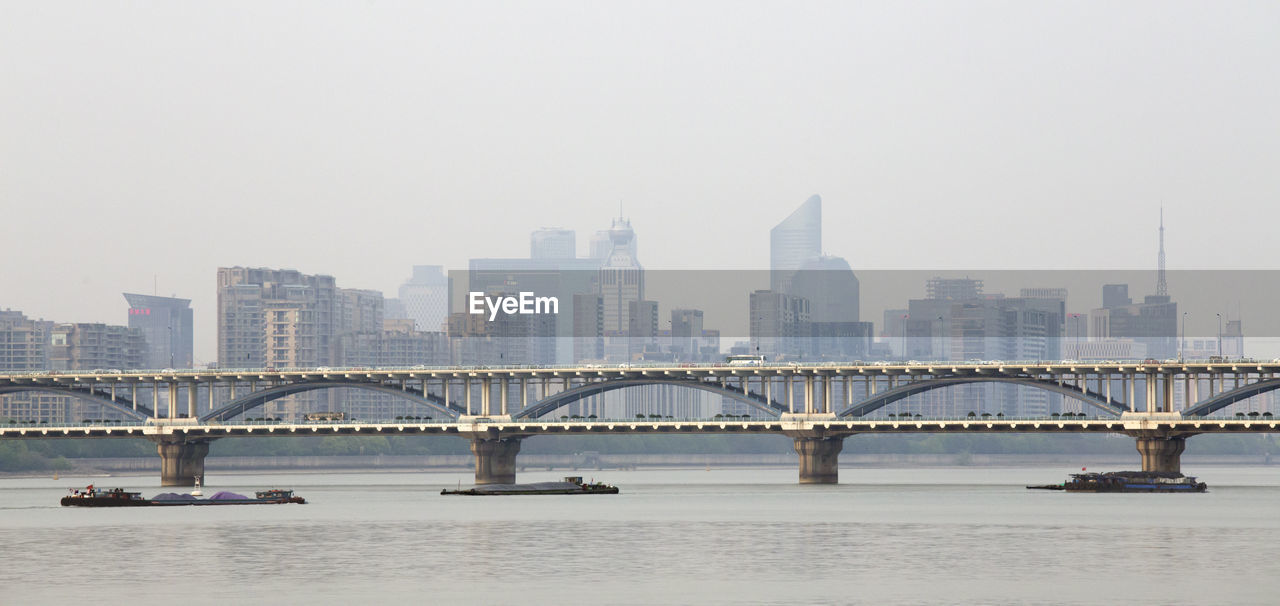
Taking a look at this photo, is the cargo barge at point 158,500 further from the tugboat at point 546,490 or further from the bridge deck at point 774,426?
the bridge deck at point 774,426

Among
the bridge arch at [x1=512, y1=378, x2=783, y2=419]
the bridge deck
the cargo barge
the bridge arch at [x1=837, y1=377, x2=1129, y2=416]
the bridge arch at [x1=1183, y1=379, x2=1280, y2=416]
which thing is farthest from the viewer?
the bridge arch at [x1=512, y1=378, x2=783, y2=419]

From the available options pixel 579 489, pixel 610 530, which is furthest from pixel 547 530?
pixel 579 489

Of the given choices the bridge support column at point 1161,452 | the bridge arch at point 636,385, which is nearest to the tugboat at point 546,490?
the bridge arch at point 636,385

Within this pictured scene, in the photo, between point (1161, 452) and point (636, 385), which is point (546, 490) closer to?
point (636, 385)

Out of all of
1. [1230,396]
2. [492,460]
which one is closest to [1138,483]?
[1230,396]

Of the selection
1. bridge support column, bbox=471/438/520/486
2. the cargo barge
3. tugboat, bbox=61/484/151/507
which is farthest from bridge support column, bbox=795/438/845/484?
tugboat, bbox=61/484/151/507

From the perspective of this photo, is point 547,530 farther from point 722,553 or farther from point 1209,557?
point 1209,557

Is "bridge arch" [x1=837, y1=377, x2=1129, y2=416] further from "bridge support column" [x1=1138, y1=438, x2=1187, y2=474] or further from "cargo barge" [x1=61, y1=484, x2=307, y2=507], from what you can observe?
"cargo barge" [x1=61, y1=484, x2=307, y2=507]
